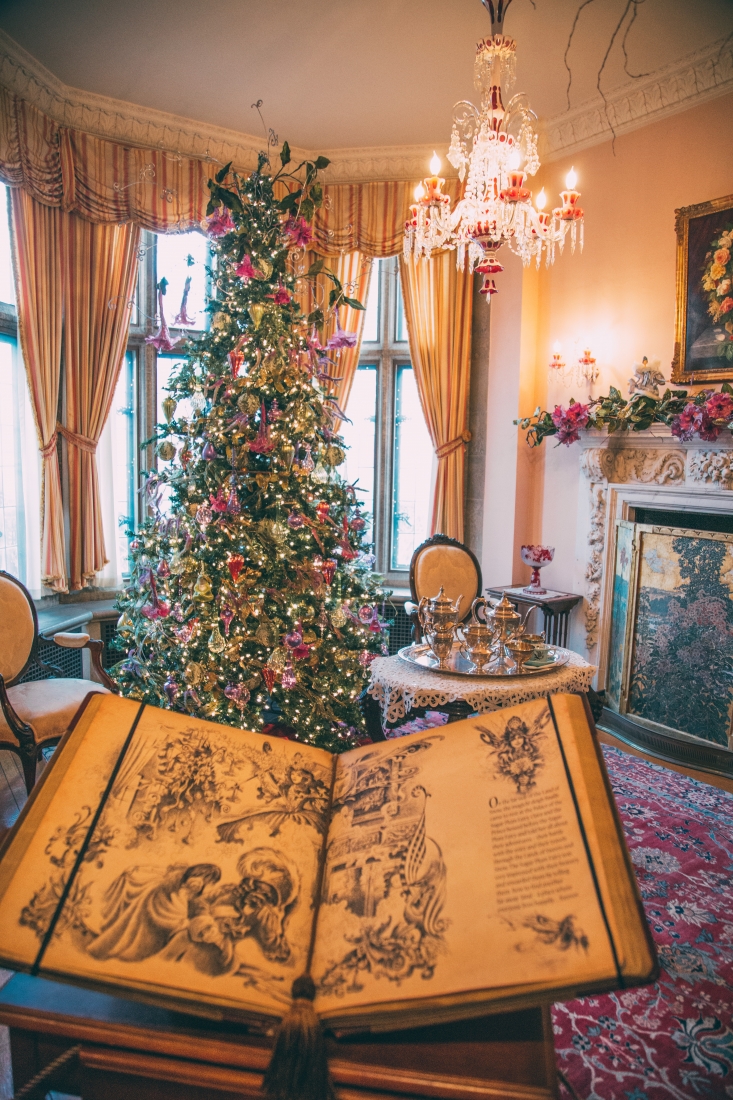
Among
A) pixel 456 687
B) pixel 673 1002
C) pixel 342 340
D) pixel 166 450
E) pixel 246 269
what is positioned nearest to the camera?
pixel 673 1002

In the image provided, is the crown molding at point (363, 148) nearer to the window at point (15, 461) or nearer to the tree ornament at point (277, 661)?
the window at point (15, 461)

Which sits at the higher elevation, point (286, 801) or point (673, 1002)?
point (286, 801)

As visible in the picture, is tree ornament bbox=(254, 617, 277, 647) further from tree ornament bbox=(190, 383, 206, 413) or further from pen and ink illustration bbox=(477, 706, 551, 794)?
pen and ink illustration bbox=(477, 706, 551, 794)

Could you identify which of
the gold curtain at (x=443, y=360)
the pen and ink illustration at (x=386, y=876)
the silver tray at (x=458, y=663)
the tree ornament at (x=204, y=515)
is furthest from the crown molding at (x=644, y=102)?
the pen and ink illustration at (x=386, y=876)

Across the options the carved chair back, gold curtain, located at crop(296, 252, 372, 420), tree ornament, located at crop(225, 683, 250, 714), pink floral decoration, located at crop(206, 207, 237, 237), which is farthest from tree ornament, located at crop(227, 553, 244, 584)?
gold curtain, located at crop(296, 252, 372, 420)

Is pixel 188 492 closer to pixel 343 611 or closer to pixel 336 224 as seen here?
pixel 343 611

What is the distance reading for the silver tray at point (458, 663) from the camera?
8.98 feet

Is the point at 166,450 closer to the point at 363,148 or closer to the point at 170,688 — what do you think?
the point at 170,688

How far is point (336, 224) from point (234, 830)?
4.73 metres

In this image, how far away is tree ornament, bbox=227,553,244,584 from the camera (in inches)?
118

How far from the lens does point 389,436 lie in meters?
5.16

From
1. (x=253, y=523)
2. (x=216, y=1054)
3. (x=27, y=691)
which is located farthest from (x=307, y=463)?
(x=216, y=1054)

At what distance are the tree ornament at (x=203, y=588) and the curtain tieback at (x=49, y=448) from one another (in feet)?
5.53

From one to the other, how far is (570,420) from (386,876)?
359cm
